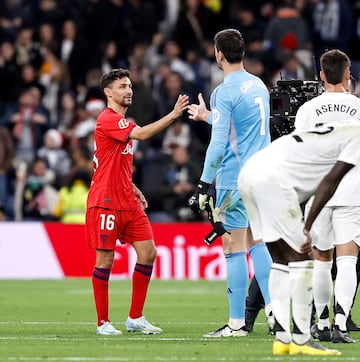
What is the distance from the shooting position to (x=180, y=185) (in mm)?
21641

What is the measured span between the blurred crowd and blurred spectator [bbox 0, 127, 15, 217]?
0.02 metres

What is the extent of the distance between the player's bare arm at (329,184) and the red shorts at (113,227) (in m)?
2.65

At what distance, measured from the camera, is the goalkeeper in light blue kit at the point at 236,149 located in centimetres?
1126

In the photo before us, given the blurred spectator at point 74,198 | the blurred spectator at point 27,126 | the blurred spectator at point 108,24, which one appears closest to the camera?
the blurred spectator at point 74,198

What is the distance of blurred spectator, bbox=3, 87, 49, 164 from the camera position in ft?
75.4

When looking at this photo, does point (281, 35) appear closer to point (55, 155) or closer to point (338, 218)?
point (55, 155)

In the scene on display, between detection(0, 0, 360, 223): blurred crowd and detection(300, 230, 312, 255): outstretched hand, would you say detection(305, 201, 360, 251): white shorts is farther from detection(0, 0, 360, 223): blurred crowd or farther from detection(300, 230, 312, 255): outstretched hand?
detection(0, 0, 360, 223): blurred crowd

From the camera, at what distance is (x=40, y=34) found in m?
24.7

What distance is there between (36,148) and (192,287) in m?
5.24

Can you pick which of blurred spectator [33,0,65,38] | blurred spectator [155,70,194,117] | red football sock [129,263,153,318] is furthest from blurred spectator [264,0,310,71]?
red football sock [129,263,153,318]

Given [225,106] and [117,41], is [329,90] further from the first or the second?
[117,41]

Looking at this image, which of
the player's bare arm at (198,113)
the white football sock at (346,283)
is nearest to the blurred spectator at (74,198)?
the player's bare arm at (198,113)

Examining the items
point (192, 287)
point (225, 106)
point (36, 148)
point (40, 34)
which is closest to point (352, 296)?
point (225, 106)

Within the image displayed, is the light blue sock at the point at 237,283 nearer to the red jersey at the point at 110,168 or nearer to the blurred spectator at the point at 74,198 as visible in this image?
the red jersey at the point at 110,168
